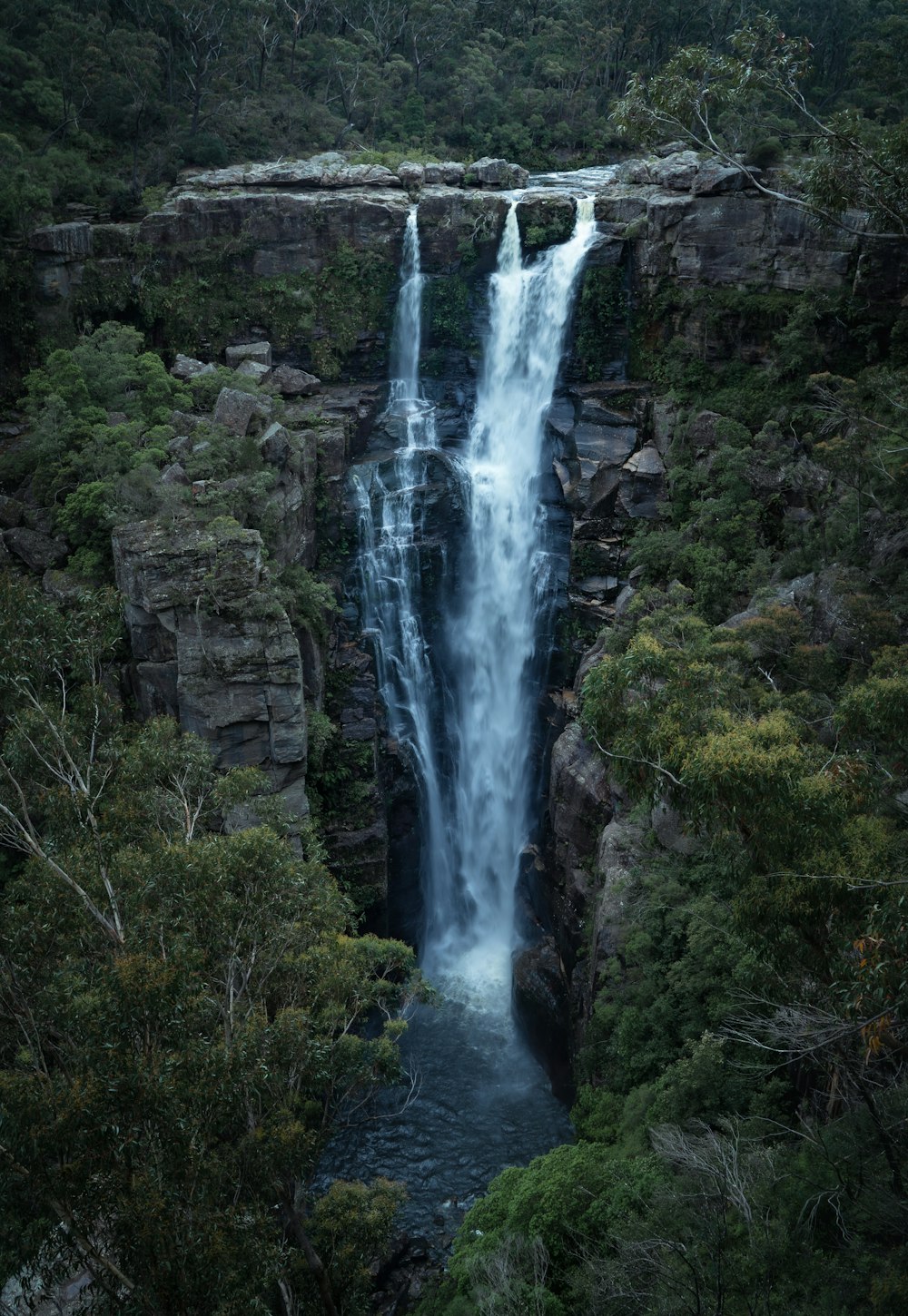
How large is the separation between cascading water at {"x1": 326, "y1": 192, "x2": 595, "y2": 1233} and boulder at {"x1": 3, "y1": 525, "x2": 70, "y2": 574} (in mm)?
8915

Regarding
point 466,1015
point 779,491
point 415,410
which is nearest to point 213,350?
point 415,410

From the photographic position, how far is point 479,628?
29.9 meters

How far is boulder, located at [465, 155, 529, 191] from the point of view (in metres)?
34.9

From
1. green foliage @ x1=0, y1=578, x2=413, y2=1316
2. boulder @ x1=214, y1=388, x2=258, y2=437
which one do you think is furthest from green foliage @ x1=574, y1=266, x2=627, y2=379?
green foliage @ x1=0, y1=578, x2=413, y2=1316

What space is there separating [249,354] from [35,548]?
11.5 metres

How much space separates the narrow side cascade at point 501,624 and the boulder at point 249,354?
7484 millimetres

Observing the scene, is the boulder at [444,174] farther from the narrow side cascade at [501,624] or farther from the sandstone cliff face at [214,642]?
the sandstone cliff face at [214,642]

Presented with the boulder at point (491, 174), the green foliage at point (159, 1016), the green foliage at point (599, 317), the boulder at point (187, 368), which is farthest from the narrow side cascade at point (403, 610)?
the boulder at point (491, 174)

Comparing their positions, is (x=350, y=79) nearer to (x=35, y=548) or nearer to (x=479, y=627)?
(x=479, y=627)

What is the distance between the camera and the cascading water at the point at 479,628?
27.8m

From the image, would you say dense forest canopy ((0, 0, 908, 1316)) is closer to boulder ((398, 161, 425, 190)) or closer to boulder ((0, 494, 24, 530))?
boulder ((0, 494, 24, 530))

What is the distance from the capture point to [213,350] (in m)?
32.9

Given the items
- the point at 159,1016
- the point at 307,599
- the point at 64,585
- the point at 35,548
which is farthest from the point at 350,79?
the point at 159,1016

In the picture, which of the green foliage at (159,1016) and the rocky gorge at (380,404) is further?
the rocky gorge at (380,404)
